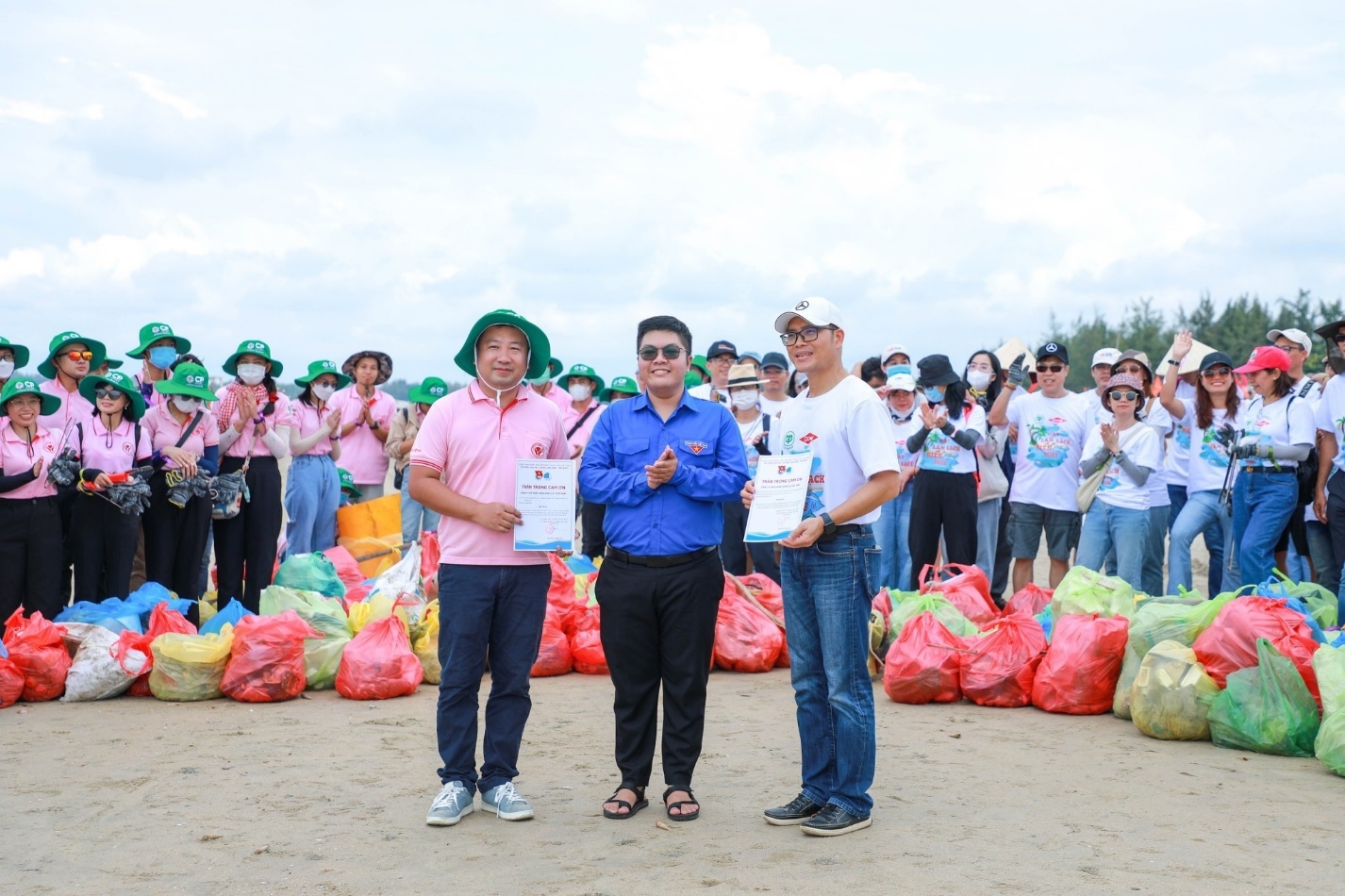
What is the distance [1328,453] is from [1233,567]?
1.12 metres

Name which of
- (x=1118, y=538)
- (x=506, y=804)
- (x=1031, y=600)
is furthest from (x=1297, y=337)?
(x=506, y=804)

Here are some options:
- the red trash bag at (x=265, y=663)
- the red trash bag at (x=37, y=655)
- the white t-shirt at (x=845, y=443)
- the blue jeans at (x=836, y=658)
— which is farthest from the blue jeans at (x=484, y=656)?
the red trash bag at (x=37, y=655)

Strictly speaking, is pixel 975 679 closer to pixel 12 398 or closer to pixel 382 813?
pixel 382 813

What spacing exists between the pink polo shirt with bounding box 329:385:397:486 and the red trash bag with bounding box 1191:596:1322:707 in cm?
746

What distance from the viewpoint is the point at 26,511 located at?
24.3ft

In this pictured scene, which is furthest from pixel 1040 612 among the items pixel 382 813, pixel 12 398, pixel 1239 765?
pixel 12 398

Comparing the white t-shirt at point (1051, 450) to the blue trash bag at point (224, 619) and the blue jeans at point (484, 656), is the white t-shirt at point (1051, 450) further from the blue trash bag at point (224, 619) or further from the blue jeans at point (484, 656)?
the blue trash bag at point (224, 619)

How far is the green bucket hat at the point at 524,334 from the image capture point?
4.91 m

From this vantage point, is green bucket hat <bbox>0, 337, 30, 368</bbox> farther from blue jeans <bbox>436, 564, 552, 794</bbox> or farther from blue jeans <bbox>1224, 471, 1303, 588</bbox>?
blue jeans <bbox>1224, 471, 1303, 588</bbox>

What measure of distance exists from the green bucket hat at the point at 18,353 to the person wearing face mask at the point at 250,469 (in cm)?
135

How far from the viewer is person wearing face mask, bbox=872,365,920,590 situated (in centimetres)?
927

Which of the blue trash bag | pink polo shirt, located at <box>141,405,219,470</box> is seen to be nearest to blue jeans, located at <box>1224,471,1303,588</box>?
the blue trash bag

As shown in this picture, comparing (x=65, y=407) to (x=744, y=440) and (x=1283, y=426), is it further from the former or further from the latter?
(x=1283, y=426)

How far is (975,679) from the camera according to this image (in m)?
Answer: 6.91
